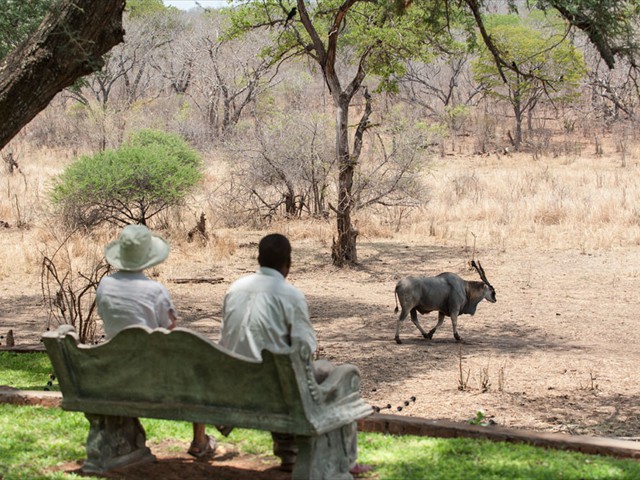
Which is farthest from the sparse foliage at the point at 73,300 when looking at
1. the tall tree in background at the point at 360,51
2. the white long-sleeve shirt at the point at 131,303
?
the tall tree in background at the point at 360,51

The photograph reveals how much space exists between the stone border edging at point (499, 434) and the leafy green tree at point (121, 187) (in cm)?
1398

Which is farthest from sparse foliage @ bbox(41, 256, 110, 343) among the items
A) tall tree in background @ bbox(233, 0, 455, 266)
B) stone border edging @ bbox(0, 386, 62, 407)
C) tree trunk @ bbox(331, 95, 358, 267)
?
tall tree in background @ bbox(233, 0, 455, 266)

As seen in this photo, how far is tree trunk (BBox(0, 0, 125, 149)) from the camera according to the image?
698cm

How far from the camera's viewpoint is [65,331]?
4.89 meters

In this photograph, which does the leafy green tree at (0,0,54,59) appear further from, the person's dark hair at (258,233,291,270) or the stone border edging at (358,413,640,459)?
the stone border edging at (358,413,640,459)

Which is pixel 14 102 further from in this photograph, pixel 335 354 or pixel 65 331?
pixel 335 354

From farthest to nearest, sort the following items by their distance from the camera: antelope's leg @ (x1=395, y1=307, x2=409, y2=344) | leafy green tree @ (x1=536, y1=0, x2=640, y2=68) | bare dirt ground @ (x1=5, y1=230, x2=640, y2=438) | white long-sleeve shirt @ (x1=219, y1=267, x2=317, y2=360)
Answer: antelope's leg @ (x1=395, y1=307, x2=409, y2=344) → leafy green tree @ (x1=536, y1=0, x2=640, y2=68) → bare dirt ground @ (x1=5, y1=230, x2=640, y2=438) → white long-sleeve shirt @ (x1=219, y1=267, x2=317, y2=360)

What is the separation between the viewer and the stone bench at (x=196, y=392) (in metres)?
4.31

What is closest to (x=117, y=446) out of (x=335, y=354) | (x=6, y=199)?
(x=335, y=354)

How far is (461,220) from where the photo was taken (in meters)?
22.5

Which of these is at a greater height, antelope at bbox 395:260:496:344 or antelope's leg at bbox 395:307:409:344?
antelope at bbox 395:260:496:344

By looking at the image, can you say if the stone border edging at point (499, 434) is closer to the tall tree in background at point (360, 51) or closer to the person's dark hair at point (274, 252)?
the person's dark hair at point (274, 252)

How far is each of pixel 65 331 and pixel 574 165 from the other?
97.3 ft

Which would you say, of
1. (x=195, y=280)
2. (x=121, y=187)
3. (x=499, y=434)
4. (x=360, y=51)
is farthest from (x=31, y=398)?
(x=121, y=187)
